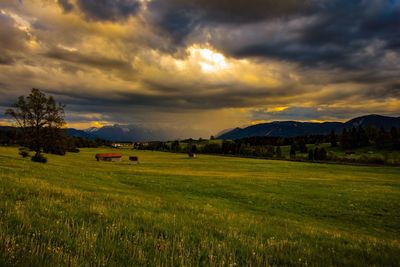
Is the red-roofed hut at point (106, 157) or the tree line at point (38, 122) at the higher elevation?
the tree line at point (38, 122)

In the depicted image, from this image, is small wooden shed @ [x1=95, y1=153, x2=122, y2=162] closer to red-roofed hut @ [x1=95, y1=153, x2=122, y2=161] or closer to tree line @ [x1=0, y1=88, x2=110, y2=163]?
red-roofed hut @ [x1=95, y1=153, x2=122, y2=161]

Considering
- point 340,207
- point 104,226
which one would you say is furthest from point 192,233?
point 340,207

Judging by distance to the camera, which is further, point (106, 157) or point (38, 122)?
point (106, 157)

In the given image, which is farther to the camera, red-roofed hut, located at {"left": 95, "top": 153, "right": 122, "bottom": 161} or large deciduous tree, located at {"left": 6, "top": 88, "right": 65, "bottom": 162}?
red-roofed hut, located at {"left": 95, "top": 153, "right": 122, "bottom": 161}

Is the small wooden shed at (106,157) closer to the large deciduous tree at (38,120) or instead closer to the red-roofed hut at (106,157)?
the red-roofed hut at (106,157)

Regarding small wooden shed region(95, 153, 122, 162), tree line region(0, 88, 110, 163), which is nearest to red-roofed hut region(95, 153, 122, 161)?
small wooden shed region(95, 153, 122, 162)

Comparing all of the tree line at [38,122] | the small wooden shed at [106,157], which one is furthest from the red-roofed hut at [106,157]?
the tree line at [38,122]

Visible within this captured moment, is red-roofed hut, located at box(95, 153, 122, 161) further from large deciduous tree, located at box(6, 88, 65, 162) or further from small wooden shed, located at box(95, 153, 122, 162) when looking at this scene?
large deciduous tree, located at box(6, 88, 65, 162)

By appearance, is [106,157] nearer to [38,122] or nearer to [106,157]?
[106,157]

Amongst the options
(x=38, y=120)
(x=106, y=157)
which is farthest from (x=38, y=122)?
(x=106, y=157)

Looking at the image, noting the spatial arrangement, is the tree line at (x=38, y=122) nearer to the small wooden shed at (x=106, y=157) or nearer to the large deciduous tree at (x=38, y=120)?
the large deciduous tree at (x=38, y=120)

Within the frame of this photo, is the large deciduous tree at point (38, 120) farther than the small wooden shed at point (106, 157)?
No

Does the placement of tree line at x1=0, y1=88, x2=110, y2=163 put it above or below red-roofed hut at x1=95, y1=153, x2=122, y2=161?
above

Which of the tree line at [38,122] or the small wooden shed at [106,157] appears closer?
the tree line at [38,122]
